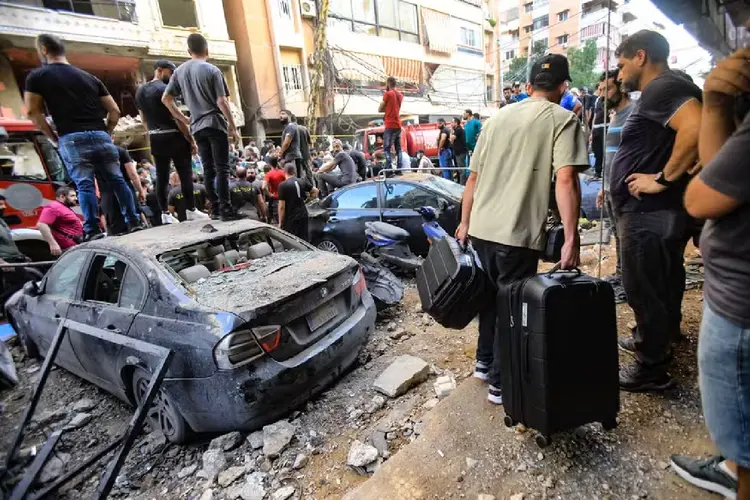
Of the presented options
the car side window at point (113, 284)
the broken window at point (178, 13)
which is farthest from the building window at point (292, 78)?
the car side window at point (113, 284)

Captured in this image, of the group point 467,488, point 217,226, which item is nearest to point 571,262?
point 467,488

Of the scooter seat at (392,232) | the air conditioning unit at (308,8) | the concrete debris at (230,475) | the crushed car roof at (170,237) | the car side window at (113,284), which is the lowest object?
the concrete debris at (230,475)

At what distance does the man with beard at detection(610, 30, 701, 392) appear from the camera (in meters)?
2.11

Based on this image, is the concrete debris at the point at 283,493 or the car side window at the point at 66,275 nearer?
the concrete debris at the point at 283,493

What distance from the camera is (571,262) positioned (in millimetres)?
2000

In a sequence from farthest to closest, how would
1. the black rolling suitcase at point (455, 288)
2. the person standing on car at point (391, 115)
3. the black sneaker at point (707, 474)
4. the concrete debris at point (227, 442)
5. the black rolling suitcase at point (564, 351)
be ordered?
the person standing on car at point (391, 115) → the concrete debris at point (227, 442) → the black rolling suitcase at point (455, 288) → the black rolling suitcase at point (564, 351) → the black sneaker at point (707, 474)

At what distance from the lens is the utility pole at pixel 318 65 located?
A: 18844mm

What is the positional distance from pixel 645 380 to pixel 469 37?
32.7 m

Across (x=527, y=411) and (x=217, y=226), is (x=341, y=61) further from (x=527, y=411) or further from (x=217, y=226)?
(x=527, y=411)

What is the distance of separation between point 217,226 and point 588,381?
3340 mm

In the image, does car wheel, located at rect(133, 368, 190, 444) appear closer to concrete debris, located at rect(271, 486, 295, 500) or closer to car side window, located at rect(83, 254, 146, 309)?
car side window, located at rect(83, 254, 146, 309)

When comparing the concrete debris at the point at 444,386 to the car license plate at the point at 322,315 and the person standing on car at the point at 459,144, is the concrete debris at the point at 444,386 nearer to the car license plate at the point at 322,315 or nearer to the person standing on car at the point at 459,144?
the car license plate at the point at 322,315

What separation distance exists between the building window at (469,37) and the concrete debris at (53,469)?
31959mm

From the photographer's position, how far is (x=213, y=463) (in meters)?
2.70
